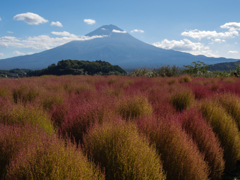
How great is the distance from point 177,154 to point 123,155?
0.77m

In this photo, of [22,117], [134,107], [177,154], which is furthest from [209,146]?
[22,117]

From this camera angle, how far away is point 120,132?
5.91 ft

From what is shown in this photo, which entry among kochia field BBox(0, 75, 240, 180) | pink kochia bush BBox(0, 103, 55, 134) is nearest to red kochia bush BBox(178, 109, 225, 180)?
kochia field BBox(0, 75, 240, 180)

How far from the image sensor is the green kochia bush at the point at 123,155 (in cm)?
151

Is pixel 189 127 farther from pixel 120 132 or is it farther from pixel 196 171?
pixel 120 132

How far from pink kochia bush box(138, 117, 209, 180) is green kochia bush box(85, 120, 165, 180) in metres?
0.28

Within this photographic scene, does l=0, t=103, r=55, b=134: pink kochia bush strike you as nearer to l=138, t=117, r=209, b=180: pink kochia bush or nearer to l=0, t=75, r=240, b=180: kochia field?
l=0, t=75, r=240, b=180: kochia field

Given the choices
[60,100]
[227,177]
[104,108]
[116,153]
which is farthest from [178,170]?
[60,100]

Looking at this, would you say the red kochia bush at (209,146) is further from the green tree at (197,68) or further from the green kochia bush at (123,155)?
the green tree at (197,68)

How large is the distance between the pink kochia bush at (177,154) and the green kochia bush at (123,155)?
28 cm

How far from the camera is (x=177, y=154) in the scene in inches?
75.6

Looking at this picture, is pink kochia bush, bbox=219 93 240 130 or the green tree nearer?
pink kochia bush, bbox=219 93 240 130

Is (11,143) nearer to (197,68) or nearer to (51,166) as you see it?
(51,166)

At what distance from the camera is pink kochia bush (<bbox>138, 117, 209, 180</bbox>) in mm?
1840
